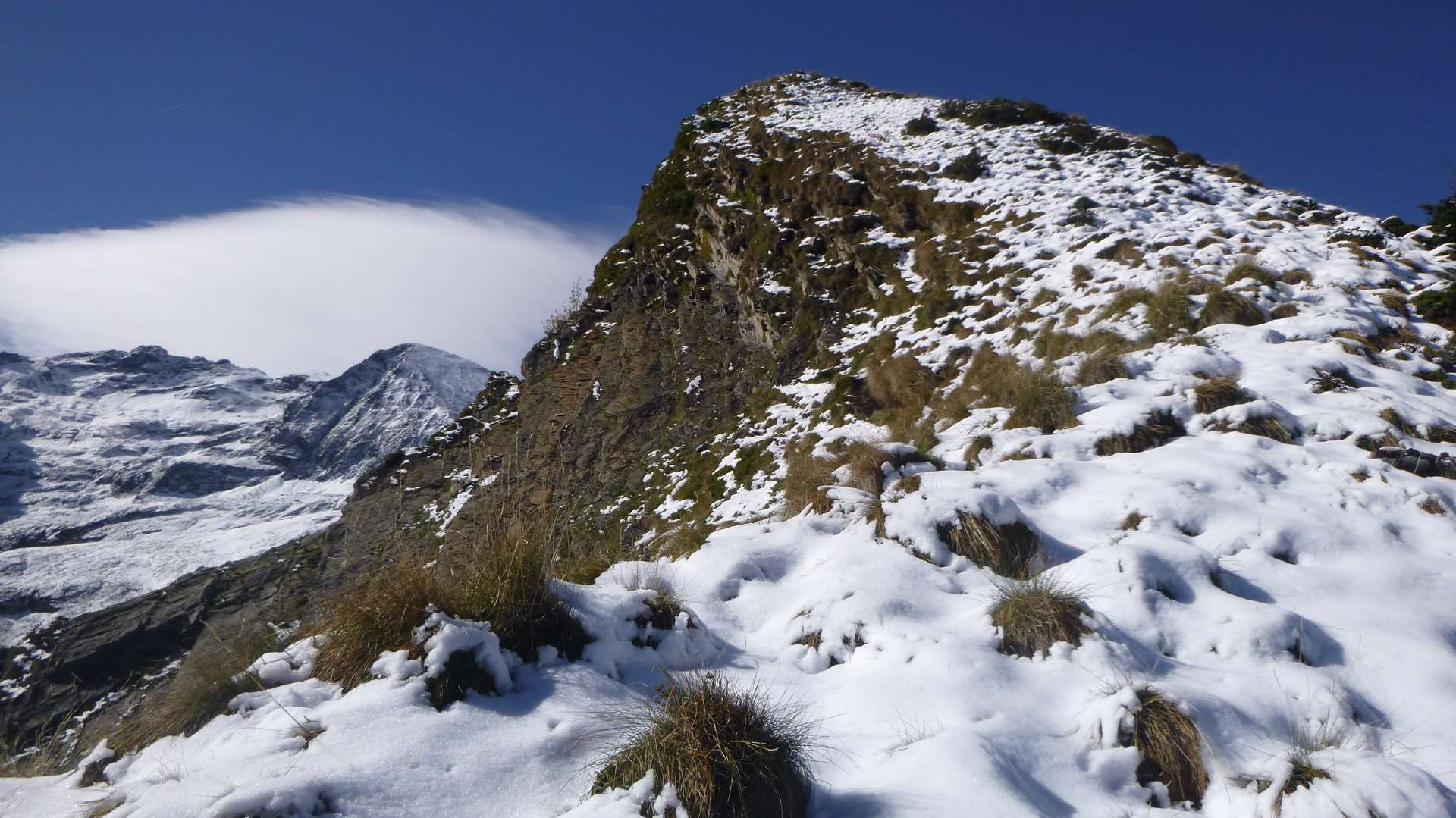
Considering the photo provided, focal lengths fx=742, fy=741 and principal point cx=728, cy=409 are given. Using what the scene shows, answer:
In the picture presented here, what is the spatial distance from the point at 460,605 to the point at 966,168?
1445 centimetres

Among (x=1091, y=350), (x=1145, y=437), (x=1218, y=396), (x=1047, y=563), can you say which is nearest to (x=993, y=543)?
(x=1047, y=563)

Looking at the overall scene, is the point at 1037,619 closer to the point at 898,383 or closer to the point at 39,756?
the point at 39,756

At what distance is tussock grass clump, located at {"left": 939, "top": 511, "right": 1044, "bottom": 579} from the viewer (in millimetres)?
4359

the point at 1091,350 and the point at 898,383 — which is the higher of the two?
the point at 1091,350

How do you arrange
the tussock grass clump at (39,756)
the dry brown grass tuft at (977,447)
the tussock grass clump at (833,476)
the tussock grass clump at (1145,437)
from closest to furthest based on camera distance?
the tussock grass clump at (39,756), the tussock grass clump at (833,476), the tussock grass clump at (1145,437), the dry brown grass tuft at (977,447)

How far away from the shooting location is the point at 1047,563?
171 inches

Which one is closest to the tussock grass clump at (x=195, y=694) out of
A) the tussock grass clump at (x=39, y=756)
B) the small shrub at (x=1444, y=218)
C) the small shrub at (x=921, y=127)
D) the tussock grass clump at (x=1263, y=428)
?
the tussock grass clump at (x=39, y=756)

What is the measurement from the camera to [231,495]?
595 ft

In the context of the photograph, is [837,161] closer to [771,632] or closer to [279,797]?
[771,632]

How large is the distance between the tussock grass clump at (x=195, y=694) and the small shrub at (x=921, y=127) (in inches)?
704

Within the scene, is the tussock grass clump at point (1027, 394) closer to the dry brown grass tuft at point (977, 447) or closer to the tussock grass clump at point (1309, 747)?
the dry brown grass tuft at point (977, 447)

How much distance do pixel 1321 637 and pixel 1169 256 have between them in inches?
274

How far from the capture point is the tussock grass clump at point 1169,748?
2.72 m

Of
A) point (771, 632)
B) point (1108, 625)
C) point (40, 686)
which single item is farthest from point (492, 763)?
point (40, 686)
